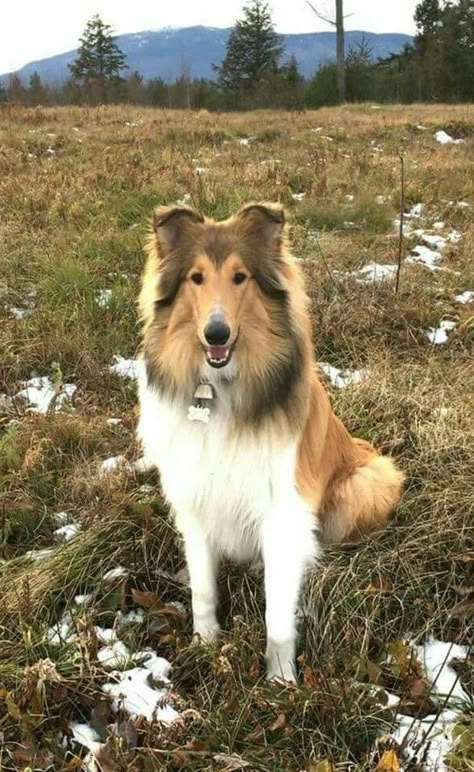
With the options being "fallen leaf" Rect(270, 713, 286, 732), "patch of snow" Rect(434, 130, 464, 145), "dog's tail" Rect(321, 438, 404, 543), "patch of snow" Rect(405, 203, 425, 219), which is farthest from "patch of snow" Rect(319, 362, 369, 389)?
"patch of snow" Rect(434, 130, 464, 145)

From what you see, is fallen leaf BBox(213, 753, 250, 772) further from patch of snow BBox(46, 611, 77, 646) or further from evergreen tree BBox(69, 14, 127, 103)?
evergreen tree BBox(69, 14, 127, 103)

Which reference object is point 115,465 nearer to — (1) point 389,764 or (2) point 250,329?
(2) point 250,329

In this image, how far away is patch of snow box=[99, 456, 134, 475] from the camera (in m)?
3.77

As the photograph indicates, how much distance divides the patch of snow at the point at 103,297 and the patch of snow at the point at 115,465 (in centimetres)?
190

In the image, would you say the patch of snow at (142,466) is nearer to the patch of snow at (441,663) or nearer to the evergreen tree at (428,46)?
the patch of snow at (441,663)

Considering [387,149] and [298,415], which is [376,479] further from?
[387,149]

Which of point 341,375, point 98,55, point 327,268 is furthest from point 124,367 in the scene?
point 98,55

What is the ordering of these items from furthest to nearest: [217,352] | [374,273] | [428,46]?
1. [428,46]
2. [374,273]
3. [217,352]

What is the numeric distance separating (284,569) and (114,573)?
91 cm

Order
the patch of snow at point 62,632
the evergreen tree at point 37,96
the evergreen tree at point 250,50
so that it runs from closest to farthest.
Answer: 1. the patch of snow at point 62,632
2. the evergreen tree at point 37,96
3. the evergreen tree at point 250,50

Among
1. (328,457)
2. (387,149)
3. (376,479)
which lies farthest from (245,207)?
(387,149)

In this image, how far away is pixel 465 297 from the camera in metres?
5.98

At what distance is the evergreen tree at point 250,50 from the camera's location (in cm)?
4112

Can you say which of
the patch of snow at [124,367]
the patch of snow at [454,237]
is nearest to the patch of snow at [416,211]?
the patch of snow at [454,237]
